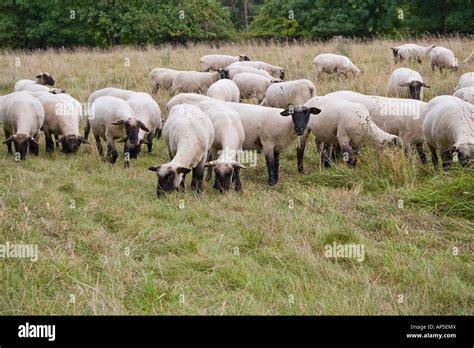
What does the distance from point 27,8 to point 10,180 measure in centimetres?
3878

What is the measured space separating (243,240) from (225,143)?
270cm

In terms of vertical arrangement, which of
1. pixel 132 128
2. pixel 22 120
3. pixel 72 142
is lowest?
pixel 72 142

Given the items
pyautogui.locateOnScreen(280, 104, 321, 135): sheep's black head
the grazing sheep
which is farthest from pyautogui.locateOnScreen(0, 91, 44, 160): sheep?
the grazing sheep

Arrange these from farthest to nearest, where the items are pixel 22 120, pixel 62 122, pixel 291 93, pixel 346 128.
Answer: pixel 291 93 → pixel 62 122 → pixel 22 120 → pixel 346 128

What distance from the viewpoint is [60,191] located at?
324 inches

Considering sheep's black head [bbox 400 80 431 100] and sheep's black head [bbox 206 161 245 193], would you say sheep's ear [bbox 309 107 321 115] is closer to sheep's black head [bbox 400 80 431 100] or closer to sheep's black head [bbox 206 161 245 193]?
sheep's black head [bbox 206 161 245 193]

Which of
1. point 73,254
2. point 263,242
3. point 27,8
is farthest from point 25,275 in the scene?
point 27,8

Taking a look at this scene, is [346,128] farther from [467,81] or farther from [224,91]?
[467,81]

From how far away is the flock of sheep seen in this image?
823cm

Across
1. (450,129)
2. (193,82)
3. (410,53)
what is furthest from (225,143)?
(410,53)

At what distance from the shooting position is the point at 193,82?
52.1 ft

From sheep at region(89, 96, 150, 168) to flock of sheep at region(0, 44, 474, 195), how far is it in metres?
0.02

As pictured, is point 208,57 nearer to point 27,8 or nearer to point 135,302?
point 135,302

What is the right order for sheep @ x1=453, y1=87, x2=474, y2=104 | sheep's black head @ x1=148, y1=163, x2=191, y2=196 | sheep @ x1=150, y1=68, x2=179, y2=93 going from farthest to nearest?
→ sheep @ x1=150, y1=68, x2=179, y2=93
sheep @ x1=453, y1=87, x2=474, y2=104
sheep's black head @ x1=148, y1=163, x2=191, y2=196
